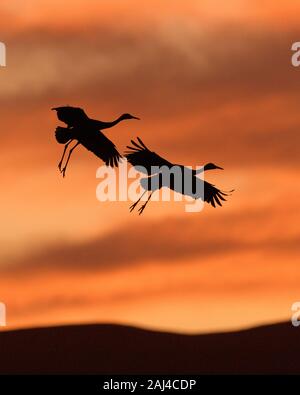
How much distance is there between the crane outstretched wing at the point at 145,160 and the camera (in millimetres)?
13719

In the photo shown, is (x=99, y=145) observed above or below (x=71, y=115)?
below

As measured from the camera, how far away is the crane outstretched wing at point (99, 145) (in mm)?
13852

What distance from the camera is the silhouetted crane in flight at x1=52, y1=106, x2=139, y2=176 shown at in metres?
13.8

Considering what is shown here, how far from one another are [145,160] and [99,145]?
64 centimetres

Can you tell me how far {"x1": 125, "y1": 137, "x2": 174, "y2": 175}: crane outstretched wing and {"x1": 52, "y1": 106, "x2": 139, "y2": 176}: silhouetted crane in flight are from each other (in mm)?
199

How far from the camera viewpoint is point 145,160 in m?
13.8

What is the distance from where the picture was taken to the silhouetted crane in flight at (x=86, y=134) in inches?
543

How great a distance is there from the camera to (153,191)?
13.8 metres

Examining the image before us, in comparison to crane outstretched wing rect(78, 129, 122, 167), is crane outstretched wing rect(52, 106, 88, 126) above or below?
above

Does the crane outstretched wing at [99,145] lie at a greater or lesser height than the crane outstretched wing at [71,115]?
lesser
